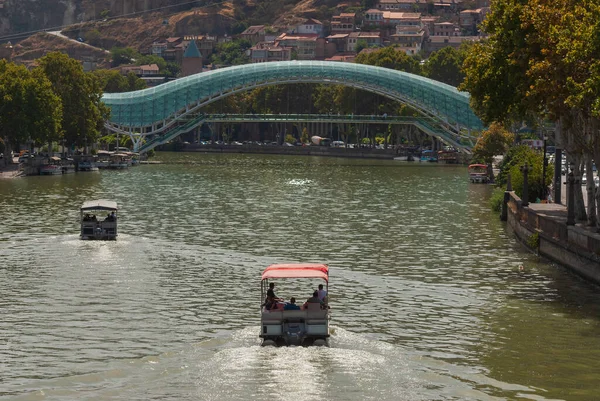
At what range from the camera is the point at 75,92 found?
13062 centimetres

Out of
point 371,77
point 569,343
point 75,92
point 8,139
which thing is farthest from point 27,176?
point 569,343

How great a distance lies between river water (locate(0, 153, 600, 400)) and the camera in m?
31.7

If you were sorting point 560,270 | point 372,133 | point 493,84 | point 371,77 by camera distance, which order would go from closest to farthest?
point 560,270 → point 493,84 → point 371,77 → point 372,133

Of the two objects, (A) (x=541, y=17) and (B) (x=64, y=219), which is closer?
(A) (x=541, y=17)

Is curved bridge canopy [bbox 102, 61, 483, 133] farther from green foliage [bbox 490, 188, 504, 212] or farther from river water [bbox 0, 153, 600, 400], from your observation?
river water [bbox 0, 153, 600, 400]

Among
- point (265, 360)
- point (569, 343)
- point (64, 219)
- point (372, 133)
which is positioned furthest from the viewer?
point (372, 133)

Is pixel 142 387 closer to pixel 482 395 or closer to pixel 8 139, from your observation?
pixel 482 395

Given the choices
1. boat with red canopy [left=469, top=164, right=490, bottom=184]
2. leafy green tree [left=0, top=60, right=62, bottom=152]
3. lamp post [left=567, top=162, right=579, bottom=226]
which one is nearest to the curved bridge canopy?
leafy green tree [left=0, top=60, right=62, bottom=152]

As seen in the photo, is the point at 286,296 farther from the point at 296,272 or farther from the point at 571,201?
the point at 571,201

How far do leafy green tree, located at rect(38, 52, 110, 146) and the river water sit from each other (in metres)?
54.1

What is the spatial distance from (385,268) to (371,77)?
115102 millimetres

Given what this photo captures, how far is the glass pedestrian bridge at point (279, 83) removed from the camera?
163250 millimetres

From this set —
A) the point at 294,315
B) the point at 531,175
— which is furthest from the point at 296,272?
the point at 531,175

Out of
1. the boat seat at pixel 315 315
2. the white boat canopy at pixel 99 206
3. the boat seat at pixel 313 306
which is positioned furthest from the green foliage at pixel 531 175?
the boat seat at pixel 315 315
